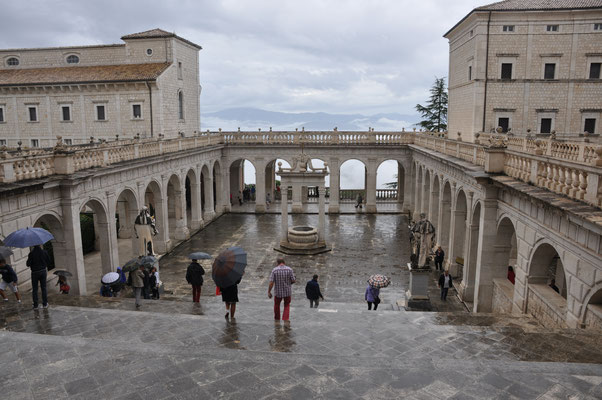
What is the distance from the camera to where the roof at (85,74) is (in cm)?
3478

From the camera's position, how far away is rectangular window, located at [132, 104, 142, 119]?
3512 centimetres

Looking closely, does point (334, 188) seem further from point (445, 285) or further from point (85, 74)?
point (85, 74)

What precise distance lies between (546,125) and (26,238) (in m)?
31.8

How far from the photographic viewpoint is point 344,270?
74.2ft

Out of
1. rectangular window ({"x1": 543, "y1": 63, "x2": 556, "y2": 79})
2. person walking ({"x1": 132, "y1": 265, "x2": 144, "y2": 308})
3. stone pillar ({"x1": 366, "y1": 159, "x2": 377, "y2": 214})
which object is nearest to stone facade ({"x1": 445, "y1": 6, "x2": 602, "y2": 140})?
rectangular window ({"x1": 543, "y1": 63, "x2": 556, "y2": 79})

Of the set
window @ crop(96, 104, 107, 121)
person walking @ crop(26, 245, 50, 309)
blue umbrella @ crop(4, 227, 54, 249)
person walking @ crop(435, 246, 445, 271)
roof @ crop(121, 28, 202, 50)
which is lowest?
person walking @ crop(435, 246, 445, 271)

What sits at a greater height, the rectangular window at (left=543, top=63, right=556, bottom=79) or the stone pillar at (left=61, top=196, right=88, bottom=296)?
the rectangular window at (left=543, top=63, right=556, bottom=79)

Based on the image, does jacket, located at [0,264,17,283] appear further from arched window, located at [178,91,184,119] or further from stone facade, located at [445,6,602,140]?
stone facade, located at [445,6,602,140]

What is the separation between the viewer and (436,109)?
5466 cm

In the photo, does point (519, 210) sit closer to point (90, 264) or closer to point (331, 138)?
point (90, 264)

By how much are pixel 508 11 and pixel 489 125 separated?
7.37 m

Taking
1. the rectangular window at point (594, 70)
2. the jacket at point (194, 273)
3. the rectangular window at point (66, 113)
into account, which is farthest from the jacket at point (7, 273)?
the rectangular window at point (594, 70)

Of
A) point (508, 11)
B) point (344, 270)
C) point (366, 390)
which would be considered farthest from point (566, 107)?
point (366, 390)

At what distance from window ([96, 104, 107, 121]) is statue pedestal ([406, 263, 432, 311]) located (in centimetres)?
2904
